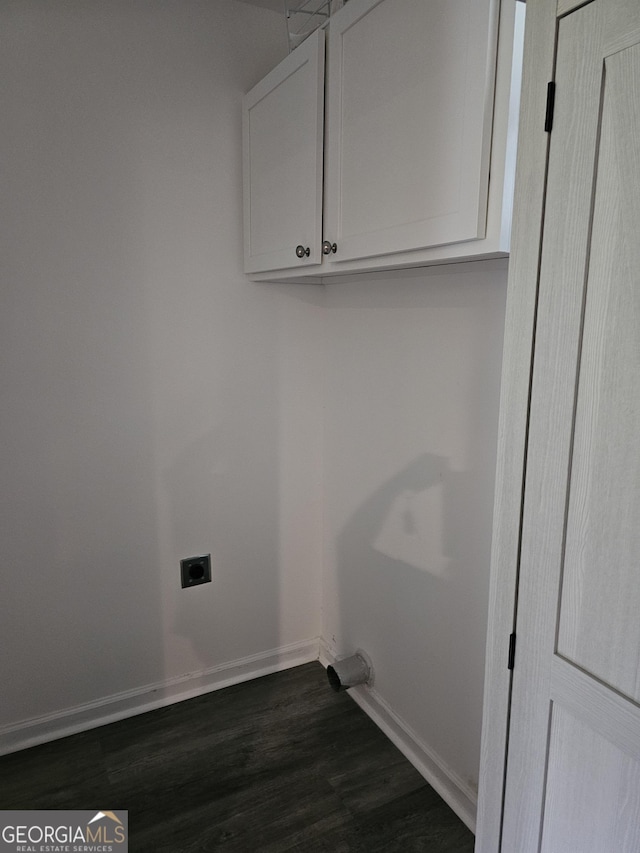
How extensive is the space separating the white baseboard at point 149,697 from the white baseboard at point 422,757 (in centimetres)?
33

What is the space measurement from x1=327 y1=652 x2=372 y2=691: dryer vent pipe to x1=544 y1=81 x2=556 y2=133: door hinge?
1830mm

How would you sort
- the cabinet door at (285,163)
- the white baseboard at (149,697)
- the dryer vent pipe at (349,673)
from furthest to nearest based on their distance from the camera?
1. the dryer vent pipe at (349,673)
2. the white baseboard at (149,697)
3. the cabinet door at (285,163)

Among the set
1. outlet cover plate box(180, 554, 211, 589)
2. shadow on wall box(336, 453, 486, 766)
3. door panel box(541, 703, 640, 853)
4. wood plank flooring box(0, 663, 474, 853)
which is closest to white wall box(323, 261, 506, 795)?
shadow on wall box(336, 453, 486, 766)

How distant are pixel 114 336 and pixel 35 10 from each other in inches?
35.9

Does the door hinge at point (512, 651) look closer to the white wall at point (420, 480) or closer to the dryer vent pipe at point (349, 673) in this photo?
the white wall at point (420, 480)

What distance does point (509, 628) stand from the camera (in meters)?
1.06

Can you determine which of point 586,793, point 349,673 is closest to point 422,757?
point 349,673

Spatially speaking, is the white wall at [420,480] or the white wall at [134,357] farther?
the white wall at [134,357]

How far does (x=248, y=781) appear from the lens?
1866 millimetres

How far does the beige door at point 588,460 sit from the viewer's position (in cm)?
81

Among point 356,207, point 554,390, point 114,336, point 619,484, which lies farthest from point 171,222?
point 619,484

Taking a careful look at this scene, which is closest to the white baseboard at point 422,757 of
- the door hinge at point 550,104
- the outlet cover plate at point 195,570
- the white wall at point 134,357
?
the white wall at point 134,357

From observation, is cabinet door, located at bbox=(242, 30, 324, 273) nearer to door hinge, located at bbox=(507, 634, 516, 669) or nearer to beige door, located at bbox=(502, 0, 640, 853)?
beige door, located at bbox=(502, 0, 640, 853)

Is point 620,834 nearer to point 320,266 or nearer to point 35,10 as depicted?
point 320,266
